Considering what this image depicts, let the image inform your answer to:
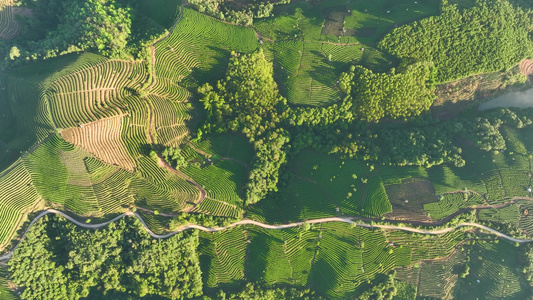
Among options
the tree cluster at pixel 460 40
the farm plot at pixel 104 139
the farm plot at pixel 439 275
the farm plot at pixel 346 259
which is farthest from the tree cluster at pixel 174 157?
the farm plot at pixel 439 275

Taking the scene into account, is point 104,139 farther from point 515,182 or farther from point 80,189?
point 515,182

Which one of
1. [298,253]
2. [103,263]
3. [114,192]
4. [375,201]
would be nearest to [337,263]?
[298,253]

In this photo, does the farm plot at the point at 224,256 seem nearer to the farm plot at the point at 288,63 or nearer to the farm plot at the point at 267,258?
the farm plot at the point at 267,258

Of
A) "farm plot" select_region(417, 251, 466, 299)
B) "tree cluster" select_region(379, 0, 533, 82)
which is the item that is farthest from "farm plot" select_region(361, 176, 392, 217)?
"tree cluster" select_region(379, 0, 533, 82)

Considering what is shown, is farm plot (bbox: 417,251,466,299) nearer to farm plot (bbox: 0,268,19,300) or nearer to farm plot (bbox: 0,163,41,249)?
farm plot (bbox: 0,163,41,249)

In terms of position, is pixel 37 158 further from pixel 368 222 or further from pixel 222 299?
pixel 368 222

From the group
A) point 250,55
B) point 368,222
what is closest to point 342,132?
point 368,222
